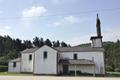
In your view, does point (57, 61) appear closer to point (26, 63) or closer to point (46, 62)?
point (46, 62)

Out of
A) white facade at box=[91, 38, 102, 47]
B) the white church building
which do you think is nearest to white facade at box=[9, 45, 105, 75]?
the white church building

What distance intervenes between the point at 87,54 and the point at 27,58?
13.8m

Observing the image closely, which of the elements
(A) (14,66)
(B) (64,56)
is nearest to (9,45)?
(A) (14,66)

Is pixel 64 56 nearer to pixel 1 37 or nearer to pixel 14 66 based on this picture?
pixel 14 66

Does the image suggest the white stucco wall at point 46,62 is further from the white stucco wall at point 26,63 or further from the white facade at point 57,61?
the white stucco wall at point 26,63

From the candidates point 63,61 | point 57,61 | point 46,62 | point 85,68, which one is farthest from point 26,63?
point 85,68

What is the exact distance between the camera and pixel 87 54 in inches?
1677

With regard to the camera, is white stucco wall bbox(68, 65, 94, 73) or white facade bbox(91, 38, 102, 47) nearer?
white stucco wall bbox(68, 65, 94, 73)

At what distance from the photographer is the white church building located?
131 feet

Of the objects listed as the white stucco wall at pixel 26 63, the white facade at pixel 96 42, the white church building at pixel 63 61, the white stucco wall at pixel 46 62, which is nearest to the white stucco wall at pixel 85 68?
the white church building at pixel 63 61

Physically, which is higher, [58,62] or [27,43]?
[27,43]

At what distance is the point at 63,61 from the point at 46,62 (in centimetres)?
377

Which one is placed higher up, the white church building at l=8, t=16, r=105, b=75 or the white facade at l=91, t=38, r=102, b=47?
the white facade at l=91, t=38, r=102, b=47

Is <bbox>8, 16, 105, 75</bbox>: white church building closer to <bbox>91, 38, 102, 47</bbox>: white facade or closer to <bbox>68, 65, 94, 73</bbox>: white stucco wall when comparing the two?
<bbox>68, 65, 94, 73</bbox>: white stucco wall
